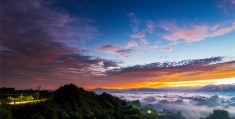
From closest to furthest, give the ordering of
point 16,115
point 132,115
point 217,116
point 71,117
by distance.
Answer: point 16,115
point 71,117
point 132,115
point 217,116

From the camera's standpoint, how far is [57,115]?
94.0ft

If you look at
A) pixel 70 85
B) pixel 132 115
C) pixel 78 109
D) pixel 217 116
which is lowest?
pixel 217 116

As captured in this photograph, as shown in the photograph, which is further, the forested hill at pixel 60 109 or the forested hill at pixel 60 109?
the forested hill at pixel 60 109

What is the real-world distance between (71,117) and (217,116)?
116m

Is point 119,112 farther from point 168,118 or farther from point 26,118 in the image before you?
point 168,118

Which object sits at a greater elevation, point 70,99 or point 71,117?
point 70,99

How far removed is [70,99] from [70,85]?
552 centimetres

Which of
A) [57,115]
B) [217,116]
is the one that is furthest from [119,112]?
[217,116]

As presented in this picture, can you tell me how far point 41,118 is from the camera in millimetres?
24219

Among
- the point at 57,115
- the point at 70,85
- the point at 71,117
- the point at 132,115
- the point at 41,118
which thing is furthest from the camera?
the point at 132,115

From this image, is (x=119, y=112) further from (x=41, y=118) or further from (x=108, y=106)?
(x=41, y=118)

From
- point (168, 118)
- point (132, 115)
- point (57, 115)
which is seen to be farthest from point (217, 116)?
point (57, 115)

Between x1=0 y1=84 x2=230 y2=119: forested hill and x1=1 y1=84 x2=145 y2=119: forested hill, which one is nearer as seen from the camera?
x1=0 y1=84 x2=230 y2=119: forested hill

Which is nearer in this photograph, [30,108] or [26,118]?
[26,118]
